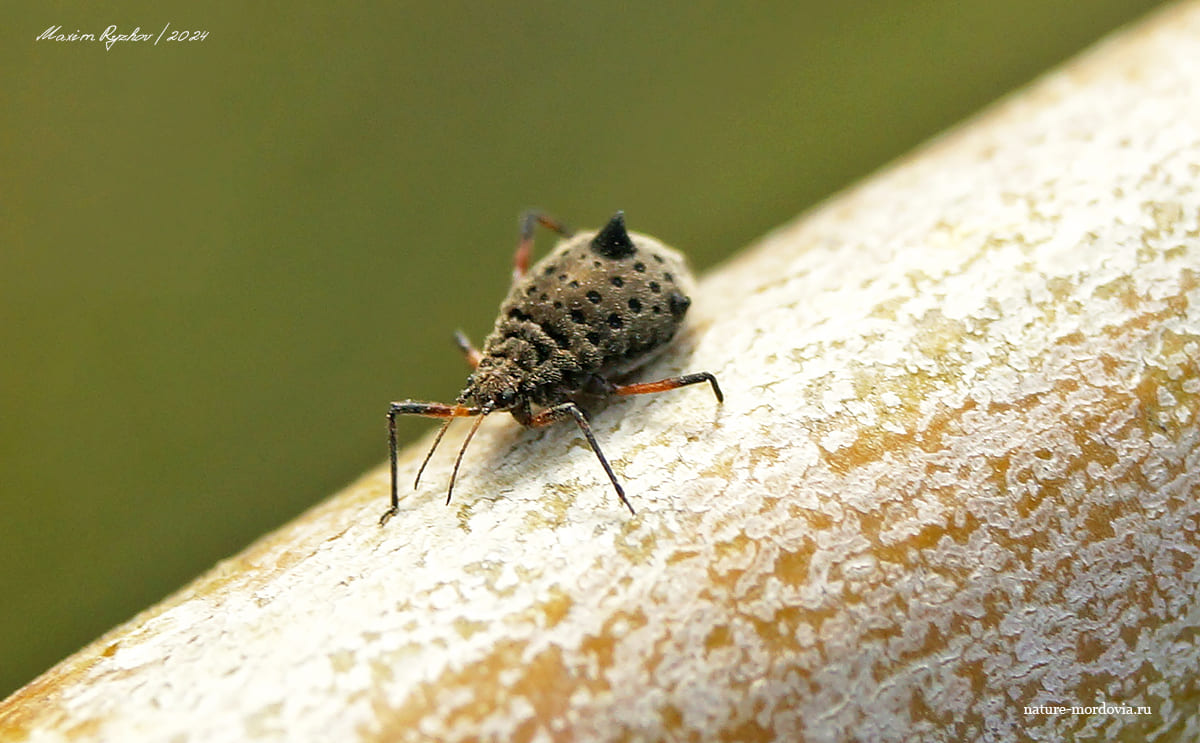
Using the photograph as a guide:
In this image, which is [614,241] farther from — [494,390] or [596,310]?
[494,390]

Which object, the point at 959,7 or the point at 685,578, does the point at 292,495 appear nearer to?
the point at 685,578

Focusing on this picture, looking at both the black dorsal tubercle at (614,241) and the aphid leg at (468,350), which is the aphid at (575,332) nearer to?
the black dorsal tubercle at (614,241)

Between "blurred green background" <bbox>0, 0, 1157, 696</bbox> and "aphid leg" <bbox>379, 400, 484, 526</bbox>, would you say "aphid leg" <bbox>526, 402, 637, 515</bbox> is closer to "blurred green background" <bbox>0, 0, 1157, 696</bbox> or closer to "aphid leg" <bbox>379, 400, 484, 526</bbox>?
"aphid leg" <bbox>379, 400, 484, 526</bbox>

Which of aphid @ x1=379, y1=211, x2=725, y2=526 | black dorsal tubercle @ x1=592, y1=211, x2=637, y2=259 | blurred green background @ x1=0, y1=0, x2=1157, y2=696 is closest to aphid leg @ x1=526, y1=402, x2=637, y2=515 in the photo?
aphid @ x1=379, y1=211, x2=725, y2=526

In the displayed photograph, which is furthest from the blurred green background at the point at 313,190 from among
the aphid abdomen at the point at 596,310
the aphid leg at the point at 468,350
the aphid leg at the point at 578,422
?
the aphid leg at the point at 578,422

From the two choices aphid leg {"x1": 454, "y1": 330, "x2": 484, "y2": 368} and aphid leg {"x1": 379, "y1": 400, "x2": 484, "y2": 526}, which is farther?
aphid leg {"x1": 454, "y1": 330, "x2": 484, "y2": 368}

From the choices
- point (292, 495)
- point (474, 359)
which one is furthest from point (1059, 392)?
point (292, 495)
